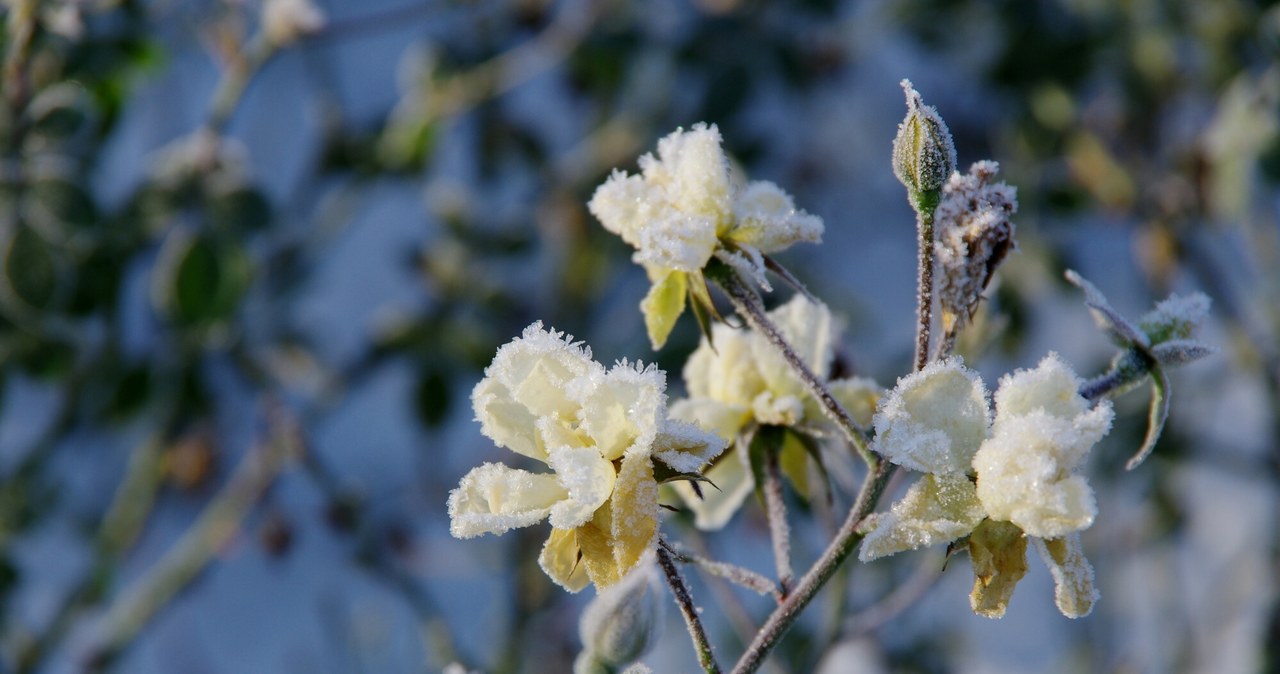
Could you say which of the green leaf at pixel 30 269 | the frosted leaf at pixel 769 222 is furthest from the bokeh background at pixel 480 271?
the frosted leaf at pixel 769 222

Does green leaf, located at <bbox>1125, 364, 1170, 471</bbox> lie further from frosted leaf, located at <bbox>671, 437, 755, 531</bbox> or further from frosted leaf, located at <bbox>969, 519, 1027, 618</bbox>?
frosted leaf, located at <bbox>671, 437, 755, 531</bbox>

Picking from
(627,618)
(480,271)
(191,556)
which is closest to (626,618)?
(627,618)

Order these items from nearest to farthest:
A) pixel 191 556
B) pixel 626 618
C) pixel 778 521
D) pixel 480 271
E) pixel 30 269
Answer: pixel 626 618
pixel 778 521
pixel 30 269
pixel 191 556
pixel 480 271

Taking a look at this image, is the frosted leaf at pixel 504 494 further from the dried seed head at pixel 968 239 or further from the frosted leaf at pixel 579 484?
the dried seed head at pixel 968 239

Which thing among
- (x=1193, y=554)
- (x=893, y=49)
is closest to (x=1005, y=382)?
(x=1193, y=554)

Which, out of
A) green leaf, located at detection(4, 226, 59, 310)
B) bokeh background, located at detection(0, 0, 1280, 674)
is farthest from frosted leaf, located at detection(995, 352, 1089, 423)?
green leaf, located at detection(4, 226, 59, 310)

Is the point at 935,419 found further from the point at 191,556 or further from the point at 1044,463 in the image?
the point at 191,556
